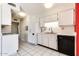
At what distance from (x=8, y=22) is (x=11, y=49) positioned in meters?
1.07

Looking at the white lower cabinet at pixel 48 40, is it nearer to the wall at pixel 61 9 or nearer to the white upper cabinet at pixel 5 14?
the wall at pixel 61 9

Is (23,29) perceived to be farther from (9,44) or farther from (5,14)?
(9,44)

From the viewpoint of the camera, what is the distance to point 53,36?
4043mm

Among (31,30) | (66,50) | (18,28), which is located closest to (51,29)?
(31,30)

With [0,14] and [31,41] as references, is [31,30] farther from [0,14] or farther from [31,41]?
[0,14]

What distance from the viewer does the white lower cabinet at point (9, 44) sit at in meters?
3.08

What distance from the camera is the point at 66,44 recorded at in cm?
334

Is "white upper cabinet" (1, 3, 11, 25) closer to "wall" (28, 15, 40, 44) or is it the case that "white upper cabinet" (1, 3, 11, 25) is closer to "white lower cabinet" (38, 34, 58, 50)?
"white lower cabinet" (38, 34, 58, 50)

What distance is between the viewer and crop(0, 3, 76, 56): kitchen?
321 centimetres

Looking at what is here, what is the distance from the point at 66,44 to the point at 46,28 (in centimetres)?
220

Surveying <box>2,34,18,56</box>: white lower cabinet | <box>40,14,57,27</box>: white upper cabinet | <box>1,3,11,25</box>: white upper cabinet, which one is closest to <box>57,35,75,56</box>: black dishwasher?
<box>40,14,57,27</box>: white upper cabinet

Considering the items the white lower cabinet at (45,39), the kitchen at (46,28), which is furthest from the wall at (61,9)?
the white lower cabinet at (45,39)

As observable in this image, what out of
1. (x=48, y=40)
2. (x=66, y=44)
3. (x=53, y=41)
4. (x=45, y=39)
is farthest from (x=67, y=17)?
(x=45, y=39)

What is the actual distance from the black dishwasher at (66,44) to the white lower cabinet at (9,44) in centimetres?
183
